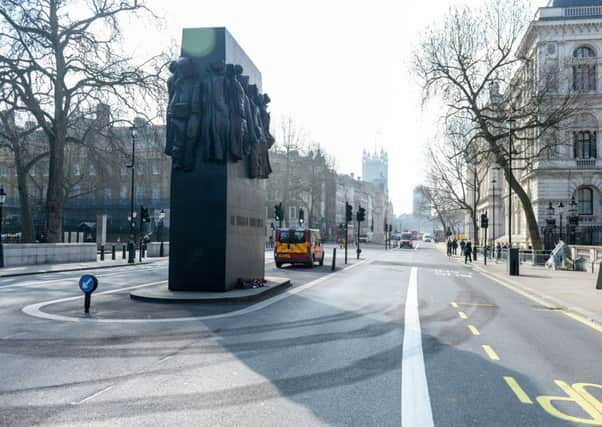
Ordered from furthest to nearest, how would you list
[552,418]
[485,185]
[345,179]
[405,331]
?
[345,179] → [485,185] → [405,331] → [552,418]

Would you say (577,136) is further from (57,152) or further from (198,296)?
(198,296)

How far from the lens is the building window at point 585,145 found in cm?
5231

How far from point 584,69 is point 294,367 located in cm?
5139

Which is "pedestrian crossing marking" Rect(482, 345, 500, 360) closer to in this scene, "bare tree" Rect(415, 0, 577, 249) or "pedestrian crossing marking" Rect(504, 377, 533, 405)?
"pedestrian crossing marking" Rect(504, 377, 533, 405)

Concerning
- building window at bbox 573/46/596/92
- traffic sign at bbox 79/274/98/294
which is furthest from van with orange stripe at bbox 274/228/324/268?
building window at bbox 573/46/596/92

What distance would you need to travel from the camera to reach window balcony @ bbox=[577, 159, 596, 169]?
51656 mm

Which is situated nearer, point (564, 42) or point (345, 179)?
point (564, 42)

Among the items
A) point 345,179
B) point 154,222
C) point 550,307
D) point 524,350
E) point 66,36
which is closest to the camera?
point 524,350

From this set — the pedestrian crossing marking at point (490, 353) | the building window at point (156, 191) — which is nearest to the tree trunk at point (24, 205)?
the pedestrian crossing marking at point (490, 353)

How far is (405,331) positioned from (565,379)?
3400 millimetres

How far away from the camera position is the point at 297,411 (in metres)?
5.12

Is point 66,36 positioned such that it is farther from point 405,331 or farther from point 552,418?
point 552,418

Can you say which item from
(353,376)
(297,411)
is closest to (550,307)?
(353,376)

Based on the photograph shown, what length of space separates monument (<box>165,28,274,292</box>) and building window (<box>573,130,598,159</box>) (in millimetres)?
46953
